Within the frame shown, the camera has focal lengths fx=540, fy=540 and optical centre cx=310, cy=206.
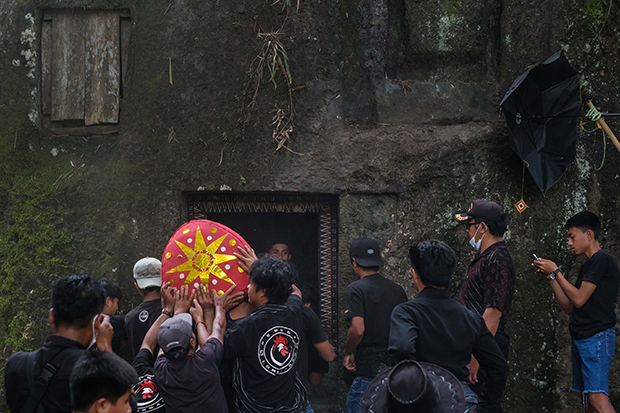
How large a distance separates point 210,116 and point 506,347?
302cm

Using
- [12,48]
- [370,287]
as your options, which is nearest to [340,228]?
[370,287]

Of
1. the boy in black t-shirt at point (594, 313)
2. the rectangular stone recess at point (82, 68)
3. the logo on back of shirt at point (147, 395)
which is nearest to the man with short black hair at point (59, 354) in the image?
the logo on back of shirt at point (147, 395)

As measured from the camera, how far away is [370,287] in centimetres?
395

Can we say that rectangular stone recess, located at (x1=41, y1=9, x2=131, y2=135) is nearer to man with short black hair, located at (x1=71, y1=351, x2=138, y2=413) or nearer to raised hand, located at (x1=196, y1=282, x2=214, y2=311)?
raised hand, located at (x1=196, y1=282, x2=214, y2=311)

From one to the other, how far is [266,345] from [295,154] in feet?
6.75

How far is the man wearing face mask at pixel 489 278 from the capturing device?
3.52m

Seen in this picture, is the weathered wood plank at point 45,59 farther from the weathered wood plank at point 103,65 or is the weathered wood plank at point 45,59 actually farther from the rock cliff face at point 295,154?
the weathered wood plank at point 103,65

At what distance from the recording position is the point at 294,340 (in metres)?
3.22

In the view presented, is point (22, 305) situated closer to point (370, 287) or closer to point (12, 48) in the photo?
point (12, 48)

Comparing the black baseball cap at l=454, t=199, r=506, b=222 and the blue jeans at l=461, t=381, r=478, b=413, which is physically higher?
the black baseball cap at l=454, t=199, r=506, b=222

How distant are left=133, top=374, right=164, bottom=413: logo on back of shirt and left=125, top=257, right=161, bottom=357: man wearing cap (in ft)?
2.13

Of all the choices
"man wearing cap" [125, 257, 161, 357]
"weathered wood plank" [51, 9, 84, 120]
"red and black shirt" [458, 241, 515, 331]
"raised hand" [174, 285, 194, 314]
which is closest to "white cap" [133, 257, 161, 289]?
"man wearing cap" [125, 257, 161, 357]

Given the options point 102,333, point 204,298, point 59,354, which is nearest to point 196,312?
point 204,298

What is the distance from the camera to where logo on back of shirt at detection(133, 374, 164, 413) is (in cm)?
294
